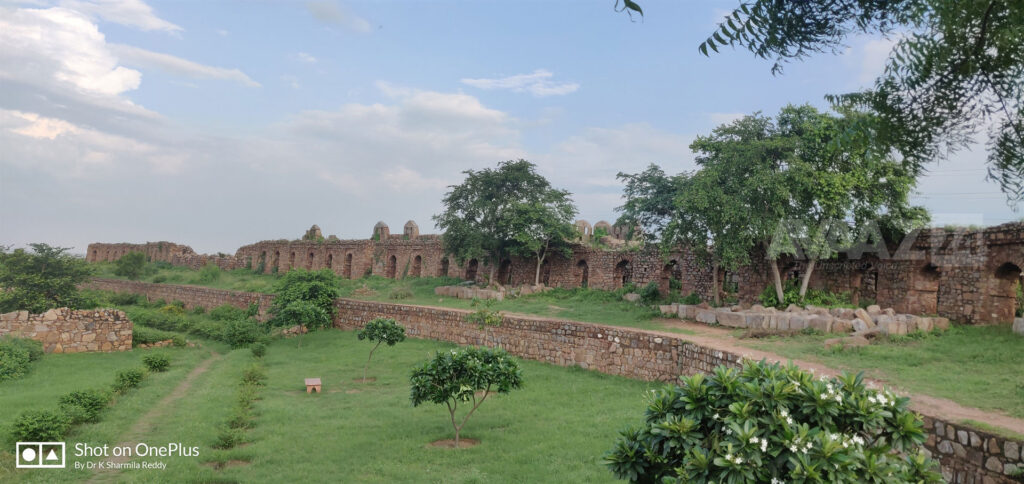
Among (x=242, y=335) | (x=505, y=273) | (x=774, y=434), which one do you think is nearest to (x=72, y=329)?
(x=242, y=335)

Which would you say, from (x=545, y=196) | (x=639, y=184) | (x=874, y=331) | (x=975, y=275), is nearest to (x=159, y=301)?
(x=545, y=196)

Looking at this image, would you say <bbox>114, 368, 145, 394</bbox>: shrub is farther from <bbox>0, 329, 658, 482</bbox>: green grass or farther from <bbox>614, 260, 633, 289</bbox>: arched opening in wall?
<bbox>614, 260, 633, 289</bbox>: arched opening in wall

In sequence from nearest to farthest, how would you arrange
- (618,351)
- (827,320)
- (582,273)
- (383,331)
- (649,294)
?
(618,351), (827,320), (383,331), (649,294), (582,273)

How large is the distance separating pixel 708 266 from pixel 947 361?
1102cm

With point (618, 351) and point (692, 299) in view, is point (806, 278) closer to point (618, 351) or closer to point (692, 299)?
point (692, 299)

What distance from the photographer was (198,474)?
22.0ft

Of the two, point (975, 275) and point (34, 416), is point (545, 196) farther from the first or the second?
point (34, 416)

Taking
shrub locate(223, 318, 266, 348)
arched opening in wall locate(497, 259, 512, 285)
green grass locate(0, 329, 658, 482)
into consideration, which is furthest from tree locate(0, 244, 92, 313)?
arched opening in wall locate(497, 259, 512, 285)

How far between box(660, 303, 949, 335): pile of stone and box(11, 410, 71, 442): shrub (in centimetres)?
1341

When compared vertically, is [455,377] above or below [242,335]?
above

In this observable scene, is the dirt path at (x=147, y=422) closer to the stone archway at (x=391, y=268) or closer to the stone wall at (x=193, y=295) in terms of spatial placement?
the stone wall at (x=193, y=295)

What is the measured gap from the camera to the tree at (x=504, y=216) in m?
25.7

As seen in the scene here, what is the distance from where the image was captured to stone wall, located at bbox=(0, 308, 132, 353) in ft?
49.9

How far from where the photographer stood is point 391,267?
3538cm
